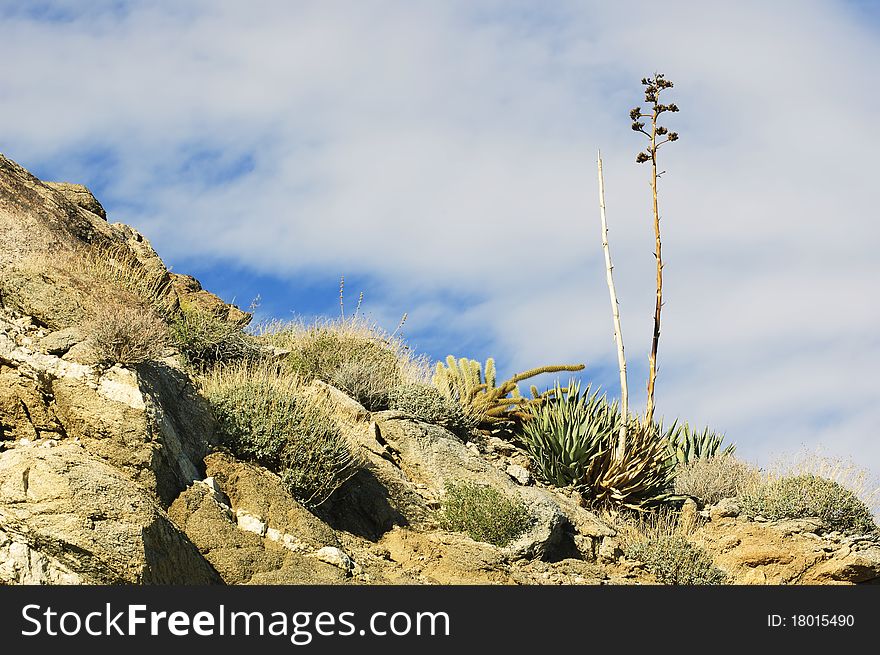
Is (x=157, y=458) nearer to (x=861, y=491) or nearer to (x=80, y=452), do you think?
(x=80, y=452)

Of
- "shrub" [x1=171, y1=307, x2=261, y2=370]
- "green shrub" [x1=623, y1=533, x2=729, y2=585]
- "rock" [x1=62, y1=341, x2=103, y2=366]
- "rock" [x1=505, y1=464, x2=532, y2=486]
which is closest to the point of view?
"rock" [x1=62, y1=341, x2=103, y2=366]

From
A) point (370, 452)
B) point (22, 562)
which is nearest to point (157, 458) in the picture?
point (22, 562)

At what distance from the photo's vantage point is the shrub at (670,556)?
11.6m

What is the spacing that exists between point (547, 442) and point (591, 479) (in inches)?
32.0

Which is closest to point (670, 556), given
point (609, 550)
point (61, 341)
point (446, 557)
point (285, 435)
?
point (609, 550)

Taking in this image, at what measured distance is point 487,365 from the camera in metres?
15.8

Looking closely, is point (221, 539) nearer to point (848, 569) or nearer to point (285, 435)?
point (285, 435)

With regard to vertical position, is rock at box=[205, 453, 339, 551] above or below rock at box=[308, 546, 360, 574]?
above

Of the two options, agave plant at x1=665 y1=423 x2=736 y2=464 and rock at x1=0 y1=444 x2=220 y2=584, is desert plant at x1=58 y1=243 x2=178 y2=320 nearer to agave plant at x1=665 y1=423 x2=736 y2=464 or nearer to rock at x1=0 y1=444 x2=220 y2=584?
rock at x1=0 y1=444 x2=220 y2=584

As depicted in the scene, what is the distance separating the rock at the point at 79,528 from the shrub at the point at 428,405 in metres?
5.88

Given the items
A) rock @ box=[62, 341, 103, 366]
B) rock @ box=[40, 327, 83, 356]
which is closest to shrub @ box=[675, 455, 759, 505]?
rock @ box=[62, 341, 103, 366]

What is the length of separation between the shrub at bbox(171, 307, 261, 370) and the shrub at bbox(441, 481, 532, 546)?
3684 millimetres

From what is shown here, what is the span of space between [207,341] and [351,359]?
261 cm

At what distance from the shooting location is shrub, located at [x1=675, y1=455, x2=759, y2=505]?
1498 centimetres
